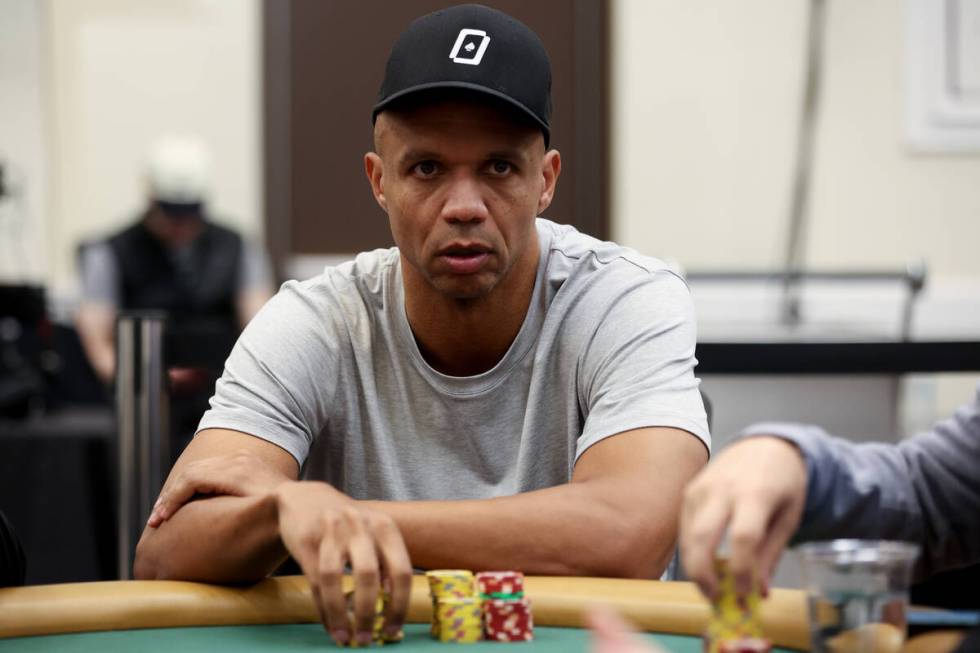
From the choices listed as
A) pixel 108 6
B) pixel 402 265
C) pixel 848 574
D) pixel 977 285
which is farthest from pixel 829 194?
pixel 848 574

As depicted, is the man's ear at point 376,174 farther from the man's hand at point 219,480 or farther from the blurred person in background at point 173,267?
the blurred person in background at point 173,267

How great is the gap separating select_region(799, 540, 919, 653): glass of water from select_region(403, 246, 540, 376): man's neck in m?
0.86

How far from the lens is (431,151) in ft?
5.19

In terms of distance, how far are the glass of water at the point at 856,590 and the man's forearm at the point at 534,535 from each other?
473 millimetres

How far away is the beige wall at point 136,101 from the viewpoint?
5715mm

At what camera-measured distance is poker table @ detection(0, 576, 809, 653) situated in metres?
1.09

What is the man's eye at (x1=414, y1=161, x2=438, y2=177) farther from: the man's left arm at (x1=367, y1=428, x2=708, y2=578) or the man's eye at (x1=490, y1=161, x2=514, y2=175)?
the man's left arm at (x1=367, y1=428, x2=708, y2=578)

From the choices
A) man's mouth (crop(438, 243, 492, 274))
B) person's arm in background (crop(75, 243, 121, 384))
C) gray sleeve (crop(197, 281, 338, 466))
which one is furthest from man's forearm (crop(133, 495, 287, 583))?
person's arm in background (crop(75, 243, 121, 384))

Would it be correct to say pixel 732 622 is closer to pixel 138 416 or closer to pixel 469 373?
pixel 469 373

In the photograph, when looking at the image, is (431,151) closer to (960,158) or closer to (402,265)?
(402,265)

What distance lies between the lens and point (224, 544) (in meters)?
1.26

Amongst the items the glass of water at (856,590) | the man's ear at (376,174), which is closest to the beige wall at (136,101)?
the man's ear at (376,174)

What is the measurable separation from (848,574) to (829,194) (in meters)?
4.84

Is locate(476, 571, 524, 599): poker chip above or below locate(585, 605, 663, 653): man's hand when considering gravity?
below
